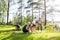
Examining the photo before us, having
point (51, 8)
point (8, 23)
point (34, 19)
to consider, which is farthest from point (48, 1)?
point (8, 23)

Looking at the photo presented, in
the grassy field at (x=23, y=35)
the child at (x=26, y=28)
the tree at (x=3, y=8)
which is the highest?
the tree at (x=3, y=8)

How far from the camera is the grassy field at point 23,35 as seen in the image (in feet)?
9.05

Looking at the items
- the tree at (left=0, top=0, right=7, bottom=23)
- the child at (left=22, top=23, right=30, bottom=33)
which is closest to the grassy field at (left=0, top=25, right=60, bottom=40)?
the child at (left=22, top=23, right=30, bottom=33)

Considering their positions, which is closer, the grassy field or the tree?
the grassy field

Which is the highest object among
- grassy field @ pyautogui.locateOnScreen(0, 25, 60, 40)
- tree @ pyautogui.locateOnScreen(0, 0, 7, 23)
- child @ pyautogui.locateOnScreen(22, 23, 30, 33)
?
tree @ pyautogui.locateOnScreen(0, 0, 7, 23)

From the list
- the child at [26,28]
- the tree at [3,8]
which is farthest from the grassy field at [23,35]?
the tree at [3,8]

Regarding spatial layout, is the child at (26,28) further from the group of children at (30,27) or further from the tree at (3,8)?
the tree at (3,8)

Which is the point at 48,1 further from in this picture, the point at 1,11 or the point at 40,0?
the point at 1,11

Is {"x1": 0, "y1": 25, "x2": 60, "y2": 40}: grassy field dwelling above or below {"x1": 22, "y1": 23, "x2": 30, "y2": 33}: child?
below

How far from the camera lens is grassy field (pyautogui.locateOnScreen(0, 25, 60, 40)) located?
2.76 meters

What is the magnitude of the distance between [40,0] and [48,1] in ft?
0.43

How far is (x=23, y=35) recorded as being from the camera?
2803 mm

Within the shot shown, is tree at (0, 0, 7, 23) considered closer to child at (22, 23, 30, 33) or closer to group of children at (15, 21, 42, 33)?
group of children at (15, 21, 42, 33)

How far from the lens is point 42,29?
2.83m
